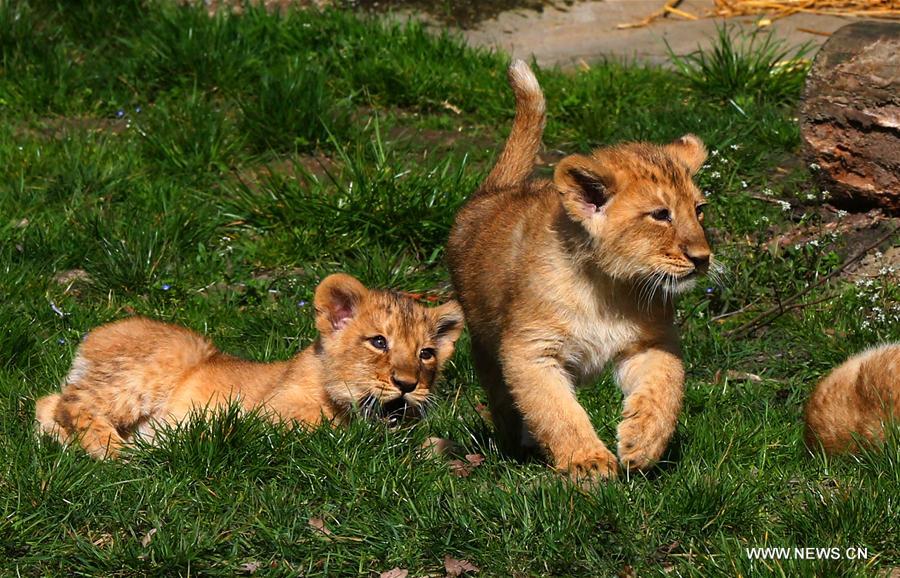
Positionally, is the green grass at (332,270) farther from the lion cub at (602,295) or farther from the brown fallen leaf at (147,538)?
the lion cub at (602,295)

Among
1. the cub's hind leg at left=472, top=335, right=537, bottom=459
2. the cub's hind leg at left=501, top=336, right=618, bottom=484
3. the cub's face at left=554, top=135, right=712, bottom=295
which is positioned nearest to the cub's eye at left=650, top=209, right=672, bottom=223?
the cub's face at left=554, top=135, right=712, bottom=295

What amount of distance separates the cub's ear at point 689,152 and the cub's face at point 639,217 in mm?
267

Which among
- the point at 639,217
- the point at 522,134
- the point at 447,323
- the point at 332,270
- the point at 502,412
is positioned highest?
the point at 639,217

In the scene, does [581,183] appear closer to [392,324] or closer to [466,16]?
[392,324]

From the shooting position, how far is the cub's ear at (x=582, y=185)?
5.60m

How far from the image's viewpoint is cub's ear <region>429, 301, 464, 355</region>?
21.1ft

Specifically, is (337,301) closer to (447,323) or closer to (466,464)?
(447,323)

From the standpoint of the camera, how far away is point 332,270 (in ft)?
27.3

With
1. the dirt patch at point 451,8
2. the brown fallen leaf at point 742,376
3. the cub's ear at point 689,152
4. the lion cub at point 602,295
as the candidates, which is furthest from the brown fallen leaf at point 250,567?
the dirt patch at point 451,8

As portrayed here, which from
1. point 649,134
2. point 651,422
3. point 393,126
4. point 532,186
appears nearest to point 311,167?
point 393,126

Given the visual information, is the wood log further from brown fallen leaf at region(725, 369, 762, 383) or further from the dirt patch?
the dirt patch

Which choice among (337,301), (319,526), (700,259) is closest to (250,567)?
(319,526)

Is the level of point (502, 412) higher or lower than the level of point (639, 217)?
lower

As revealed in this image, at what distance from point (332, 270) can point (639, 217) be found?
3.11 meters
